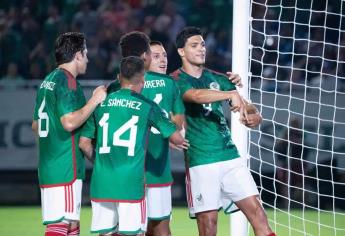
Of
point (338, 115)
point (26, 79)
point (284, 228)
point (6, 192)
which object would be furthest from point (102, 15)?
point (284, 228)

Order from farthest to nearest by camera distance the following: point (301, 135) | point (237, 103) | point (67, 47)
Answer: point (301, 135) < point (67, 47) < point (237, 103)

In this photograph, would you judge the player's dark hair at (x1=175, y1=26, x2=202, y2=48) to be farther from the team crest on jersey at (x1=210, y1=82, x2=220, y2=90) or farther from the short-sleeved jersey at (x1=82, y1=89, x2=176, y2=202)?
the short-sleeved jersey at (x1=82, y1=89, x2=176, y2=202)

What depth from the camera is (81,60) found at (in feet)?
23.5

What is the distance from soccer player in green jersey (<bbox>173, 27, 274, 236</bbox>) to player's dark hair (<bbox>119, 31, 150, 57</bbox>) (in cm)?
46

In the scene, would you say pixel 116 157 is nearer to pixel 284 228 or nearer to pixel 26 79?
pixel 284 228

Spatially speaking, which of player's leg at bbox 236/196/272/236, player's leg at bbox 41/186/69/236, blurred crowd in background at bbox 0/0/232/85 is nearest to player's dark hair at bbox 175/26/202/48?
player's leg at bbox 236/196/272/236

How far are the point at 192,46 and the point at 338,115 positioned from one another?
476 cm

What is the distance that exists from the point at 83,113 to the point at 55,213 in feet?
2.52

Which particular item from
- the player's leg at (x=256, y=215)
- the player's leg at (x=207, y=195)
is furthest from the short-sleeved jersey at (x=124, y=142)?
the player's leg at (x=256, y=215)

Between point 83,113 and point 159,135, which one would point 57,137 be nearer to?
point 83,113

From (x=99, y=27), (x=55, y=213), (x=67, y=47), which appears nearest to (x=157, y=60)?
(x=67, y=47)

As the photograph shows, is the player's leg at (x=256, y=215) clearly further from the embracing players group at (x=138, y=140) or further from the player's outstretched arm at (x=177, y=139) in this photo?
Answer: the player's outstretched arm at (x=177, y=139)

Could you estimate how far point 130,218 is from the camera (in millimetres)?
6598

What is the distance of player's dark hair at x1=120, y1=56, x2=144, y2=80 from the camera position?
6629 millimetres
